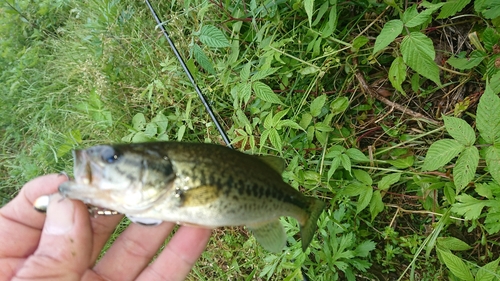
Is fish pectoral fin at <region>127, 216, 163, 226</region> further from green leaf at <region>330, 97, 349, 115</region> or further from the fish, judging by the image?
green leaf at <region>330, 97, 349, 115</region>

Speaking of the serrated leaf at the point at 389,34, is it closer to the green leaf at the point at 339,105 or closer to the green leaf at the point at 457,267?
the green leaf at the point at 339,105

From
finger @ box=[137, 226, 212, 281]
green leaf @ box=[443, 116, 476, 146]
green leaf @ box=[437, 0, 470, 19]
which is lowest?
finger @ box=[137, 226, 212, 281]

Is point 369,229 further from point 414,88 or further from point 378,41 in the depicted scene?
point 378,41

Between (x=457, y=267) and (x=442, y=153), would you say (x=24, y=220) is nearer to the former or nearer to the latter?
(x=442, y=153)

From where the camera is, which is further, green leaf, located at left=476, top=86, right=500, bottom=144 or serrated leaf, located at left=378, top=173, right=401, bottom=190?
serrated leaf, located at left=378, top=173, right=401, bottom=190

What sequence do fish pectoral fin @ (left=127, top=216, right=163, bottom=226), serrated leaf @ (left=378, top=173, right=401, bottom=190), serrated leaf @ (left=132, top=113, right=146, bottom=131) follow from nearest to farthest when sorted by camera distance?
fish pectoral fin @ (left=127, top=216, right=163, bottom=226) → serrated leaf @ (left=378, top=173, right=401, bottom=190) → serrated leaf @ (left=132, top=113, right=146, bottom=131)

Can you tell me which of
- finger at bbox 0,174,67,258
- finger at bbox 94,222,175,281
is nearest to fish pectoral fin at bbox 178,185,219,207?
finger at bbox 94,222,175,281

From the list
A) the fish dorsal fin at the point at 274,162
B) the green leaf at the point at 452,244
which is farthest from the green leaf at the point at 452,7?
the green leaf at the point at 452,244
